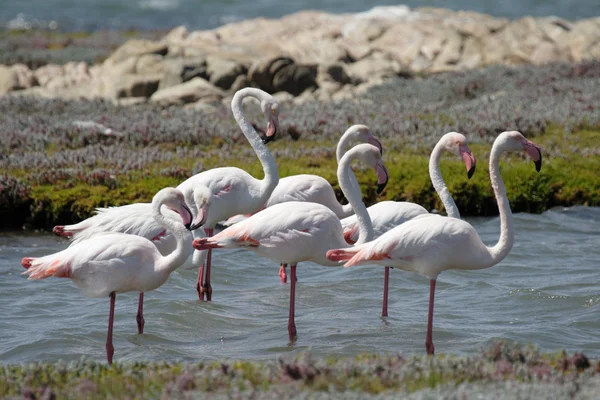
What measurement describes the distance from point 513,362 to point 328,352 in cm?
232

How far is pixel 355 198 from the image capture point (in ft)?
27.0

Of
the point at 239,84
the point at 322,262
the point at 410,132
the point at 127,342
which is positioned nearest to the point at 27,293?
the point at 127,342

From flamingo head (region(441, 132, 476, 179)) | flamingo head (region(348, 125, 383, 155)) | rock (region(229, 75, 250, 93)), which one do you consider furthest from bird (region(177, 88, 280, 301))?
rock (region(229, 75, 250, 93))

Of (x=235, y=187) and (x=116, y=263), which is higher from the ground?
(x=235, y=187)

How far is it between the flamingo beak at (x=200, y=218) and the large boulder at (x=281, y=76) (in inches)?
534

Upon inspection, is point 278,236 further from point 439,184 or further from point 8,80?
point 8,80

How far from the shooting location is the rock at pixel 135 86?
2044 cm

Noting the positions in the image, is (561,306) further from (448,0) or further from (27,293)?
(448,0)

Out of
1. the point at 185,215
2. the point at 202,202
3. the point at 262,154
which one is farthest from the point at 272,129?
the point at 185,215

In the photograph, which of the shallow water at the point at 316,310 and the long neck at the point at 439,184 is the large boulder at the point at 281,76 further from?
the long neck at the point at 439,184

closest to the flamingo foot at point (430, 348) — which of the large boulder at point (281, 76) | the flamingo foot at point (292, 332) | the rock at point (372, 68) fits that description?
the flamingo foot at point (292, 332)

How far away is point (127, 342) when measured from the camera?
26.6 ft

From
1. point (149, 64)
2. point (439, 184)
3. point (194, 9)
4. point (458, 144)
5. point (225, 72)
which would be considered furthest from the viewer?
point (194, 9)

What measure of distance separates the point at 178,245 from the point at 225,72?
13614 millimetres
